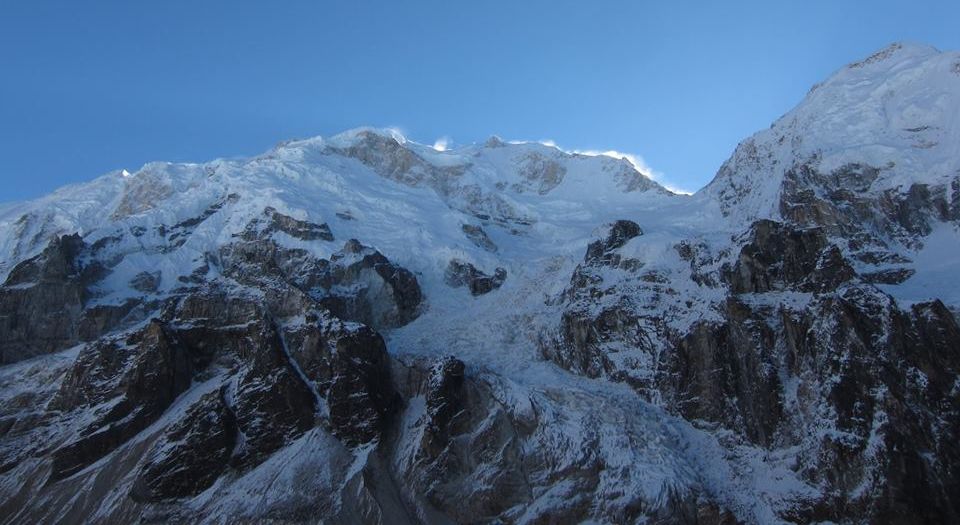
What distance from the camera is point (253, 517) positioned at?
74688mm

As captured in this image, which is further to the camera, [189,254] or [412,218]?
[412,218]

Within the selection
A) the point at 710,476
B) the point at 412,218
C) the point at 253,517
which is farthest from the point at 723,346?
the point at 412,218

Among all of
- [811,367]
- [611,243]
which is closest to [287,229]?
[611,243]

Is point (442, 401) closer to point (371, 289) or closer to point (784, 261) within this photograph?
point (371, 289)

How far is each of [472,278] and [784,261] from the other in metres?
48.5

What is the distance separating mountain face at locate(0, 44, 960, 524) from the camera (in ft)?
226

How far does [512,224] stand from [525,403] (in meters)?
70.1

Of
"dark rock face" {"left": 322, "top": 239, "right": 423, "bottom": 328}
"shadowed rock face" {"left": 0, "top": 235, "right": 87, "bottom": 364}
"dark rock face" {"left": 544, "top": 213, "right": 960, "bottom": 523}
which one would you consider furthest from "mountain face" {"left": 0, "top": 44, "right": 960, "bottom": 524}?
"dark rock face" {"left": 322, "top": 239, "right": 423, "bottom": 328}

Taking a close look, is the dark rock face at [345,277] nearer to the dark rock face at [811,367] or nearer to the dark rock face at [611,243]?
the dark rock face at [611,243]

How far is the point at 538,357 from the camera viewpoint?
9381 centimetres

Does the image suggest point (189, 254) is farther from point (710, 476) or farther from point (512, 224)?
point (710, 476)

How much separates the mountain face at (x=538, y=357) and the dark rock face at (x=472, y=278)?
0.63m

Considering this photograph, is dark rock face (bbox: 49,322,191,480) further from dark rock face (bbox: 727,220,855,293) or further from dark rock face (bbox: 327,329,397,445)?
dark rock face (bbox: 727,220,855,293)

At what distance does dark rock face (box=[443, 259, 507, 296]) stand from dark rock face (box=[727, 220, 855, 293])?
4087 cm
